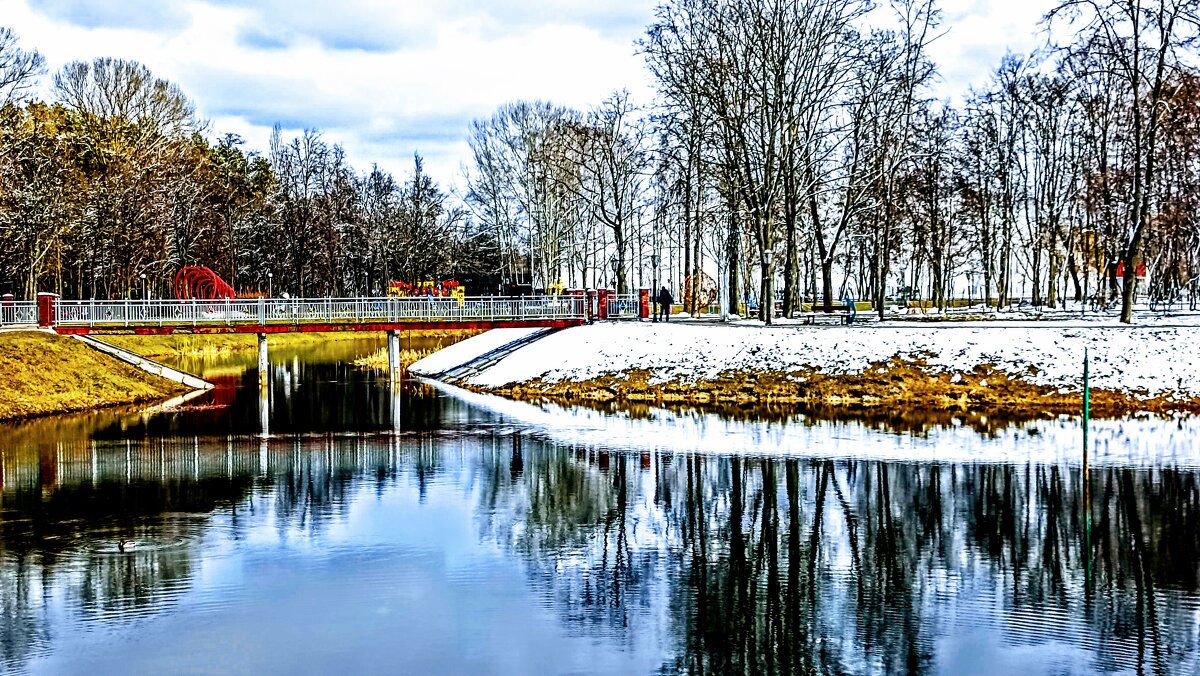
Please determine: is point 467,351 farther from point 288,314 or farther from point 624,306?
point 288,314

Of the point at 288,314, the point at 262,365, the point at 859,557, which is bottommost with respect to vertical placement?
the point at 859,557

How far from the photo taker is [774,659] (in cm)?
1045

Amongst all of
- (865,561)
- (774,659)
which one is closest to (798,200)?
(865,561)

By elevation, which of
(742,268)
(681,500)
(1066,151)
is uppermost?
(1066,151)

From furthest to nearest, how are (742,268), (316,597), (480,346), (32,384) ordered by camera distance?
(742,268)
(480,346)
(32,384)
(316,597)

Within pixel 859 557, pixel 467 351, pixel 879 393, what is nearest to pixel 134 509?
pixel 859 557

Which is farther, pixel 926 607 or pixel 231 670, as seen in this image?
pixel 926 607

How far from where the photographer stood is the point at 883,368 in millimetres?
37250

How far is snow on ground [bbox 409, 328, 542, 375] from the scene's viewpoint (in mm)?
53375

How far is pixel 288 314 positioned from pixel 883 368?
2563cm

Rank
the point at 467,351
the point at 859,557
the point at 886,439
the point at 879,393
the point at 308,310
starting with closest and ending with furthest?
the point at 859,557
the point at 886,439
the point at 879,393
the point at 308,310
the point at 467,351

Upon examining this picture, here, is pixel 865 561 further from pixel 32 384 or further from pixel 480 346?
pixel 480 346

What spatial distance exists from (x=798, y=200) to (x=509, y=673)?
38.1 meters

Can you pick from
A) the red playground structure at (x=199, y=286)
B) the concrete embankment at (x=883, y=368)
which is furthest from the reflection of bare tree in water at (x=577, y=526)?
the red playground structure at (x=199, y=286)
